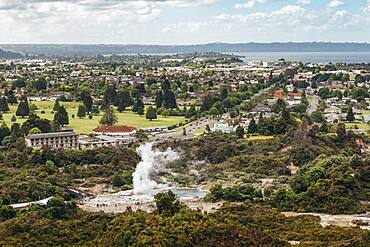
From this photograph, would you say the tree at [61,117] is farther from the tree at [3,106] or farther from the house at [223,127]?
the house at [223,127]

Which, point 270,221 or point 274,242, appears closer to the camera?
point 274,242

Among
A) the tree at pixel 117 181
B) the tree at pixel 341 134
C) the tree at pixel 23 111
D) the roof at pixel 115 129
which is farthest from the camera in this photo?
the tree at pixel 23 111

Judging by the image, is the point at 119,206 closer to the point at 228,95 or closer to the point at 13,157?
the point at 13,157

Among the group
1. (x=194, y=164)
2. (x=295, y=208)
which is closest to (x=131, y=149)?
(x=194, y=164)

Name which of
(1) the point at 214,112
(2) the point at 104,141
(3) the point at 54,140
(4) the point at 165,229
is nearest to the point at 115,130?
(2) the point at 104,141

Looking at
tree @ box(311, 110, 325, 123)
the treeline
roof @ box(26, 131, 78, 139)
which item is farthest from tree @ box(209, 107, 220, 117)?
the treeline

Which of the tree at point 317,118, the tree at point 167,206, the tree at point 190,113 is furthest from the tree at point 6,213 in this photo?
the tree at point 190,113

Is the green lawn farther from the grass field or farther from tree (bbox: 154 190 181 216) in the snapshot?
tree (bbox: 154 190 181 216)
